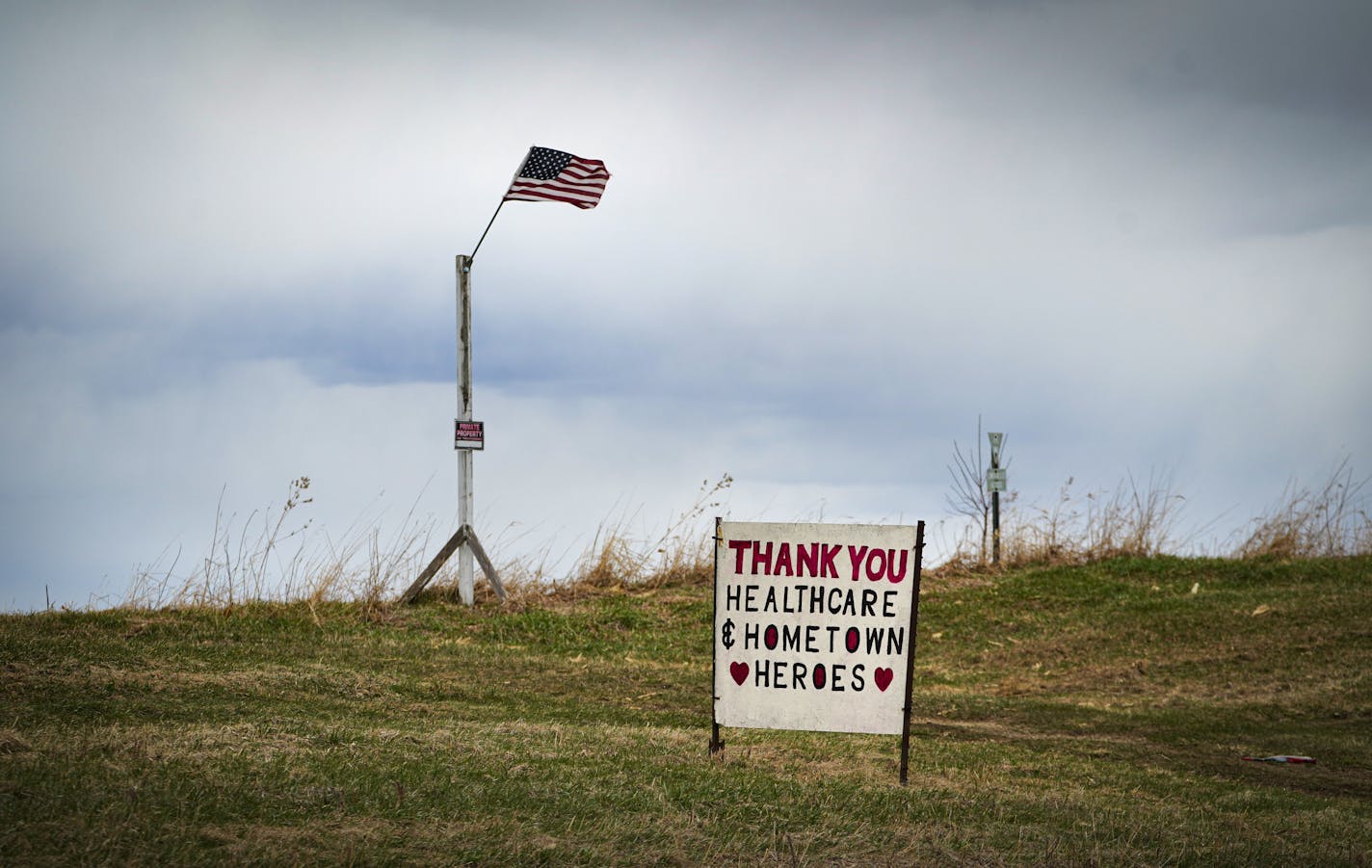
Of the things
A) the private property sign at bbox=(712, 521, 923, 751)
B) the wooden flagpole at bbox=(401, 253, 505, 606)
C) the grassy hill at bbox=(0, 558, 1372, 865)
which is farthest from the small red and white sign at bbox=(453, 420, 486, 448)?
the private property sign at bbox=(712, 521, 923, 751)

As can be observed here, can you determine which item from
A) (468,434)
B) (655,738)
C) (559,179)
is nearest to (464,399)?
(468,434)

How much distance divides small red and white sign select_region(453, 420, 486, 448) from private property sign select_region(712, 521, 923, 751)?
8214 millimetres

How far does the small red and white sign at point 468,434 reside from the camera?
1463 cm

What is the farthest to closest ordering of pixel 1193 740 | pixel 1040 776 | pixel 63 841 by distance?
pixel 1193 740 < pixel 1040 776 < pixel 63 841

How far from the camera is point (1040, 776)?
7.59 m

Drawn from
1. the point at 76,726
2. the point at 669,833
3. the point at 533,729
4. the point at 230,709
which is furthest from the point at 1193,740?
the point at 76,726

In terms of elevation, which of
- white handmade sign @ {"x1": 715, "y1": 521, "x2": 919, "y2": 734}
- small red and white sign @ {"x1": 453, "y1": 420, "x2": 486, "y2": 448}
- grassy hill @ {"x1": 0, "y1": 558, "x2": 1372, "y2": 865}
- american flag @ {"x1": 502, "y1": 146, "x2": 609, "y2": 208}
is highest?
american flag @ {"x1": 502, "y1": 146, "x2": 609, "y2": 208}

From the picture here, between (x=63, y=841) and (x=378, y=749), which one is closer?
(x=63, y=841)

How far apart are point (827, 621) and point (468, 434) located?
28.2ft

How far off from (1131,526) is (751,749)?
12926 mm

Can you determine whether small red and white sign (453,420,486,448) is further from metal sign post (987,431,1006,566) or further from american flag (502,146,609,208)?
metal sign post (987,431,1006,566)

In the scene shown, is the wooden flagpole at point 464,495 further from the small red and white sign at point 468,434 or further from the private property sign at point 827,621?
the private property sign at point 827,621

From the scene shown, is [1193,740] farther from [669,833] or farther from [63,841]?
[63,841]

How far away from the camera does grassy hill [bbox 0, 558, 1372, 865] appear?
4.69 m
